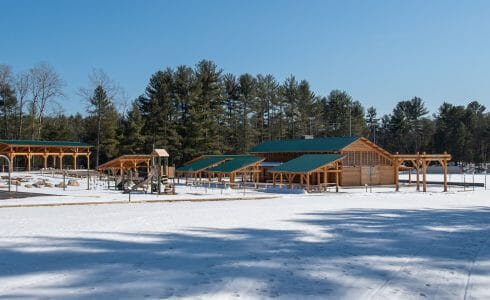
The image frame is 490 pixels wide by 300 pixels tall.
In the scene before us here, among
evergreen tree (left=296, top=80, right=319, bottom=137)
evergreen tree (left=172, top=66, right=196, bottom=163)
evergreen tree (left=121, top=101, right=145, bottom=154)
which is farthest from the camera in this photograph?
evergreen tree (left=296, top=80, right=319, bottom=137)

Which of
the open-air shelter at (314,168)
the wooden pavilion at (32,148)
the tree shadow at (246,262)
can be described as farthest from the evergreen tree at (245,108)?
the tree shadow at (246,262)

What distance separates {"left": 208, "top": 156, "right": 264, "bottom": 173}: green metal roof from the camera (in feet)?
137

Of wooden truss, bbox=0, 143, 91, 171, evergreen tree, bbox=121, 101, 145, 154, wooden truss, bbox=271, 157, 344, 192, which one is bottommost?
wooden truss, bbox=271, 157, 344, 192

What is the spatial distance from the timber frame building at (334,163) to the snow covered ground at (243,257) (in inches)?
836

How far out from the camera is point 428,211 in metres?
20.0

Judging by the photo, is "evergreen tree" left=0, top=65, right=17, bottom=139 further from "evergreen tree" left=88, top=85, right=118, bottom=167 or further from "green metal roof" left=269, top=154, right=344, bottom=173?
"green metal roof" left=269, top=154, right=344, bottom=173

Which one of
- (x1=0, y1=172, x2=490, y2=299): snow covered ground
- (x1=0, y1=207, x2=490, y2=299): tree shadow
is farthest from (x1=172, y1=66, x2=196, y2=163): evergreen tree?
(x1=0, y1=207, x2=490, y2=299): tree shadow

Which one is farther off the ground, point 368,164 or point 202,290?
point 368,164

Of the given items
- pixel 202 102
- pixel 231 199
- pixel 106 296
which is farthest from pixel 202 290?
pixel 202 102

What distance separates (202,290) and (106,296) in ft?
4.57

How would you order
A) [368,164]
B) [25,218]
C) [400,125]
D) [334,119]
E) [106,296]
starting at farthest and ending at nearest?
[400,125]
[334,119]
[368,164]
[25,218]
[106,296]

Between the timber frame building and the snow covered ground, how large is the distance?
69.7 ft

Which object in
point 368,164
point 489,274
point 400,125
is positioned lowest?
point 489,274

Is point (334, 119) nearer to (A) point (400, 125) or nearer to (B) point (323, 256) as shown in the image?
(A) point (400, 125)
